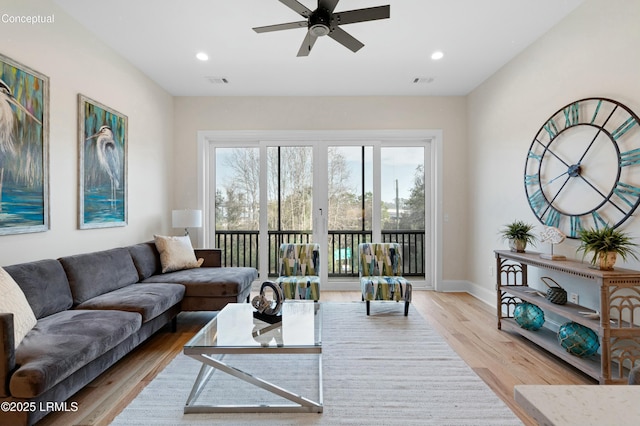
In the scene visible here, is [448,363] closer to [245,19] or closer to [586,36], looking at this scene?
[586,36]

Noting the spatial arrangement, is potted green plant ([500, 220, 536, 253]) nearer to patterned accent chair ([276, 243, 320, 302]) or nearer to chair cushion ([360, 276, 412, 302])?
chair cushion ([360, 276, 412, 302])

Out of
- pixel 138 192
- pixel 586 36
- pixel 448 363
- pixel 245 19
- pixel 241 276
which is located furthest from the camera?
pixel 138 192

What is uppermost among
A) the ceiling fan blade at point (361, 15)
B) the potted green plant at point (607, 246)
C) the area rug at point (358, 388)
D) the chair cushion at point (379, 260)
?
the ceiling fan blade at point (361, 15)

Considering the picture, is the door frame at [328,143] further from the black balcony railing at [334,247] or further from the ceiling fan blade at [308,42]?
the ceiling fan blade at [308,42]

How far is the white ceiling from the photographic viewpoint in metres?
2.71

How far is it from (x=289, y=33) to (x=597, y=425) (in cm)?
341

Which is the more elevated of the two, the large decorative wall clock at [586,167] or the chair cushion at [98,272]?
the large decorative wall clock at [586,167]

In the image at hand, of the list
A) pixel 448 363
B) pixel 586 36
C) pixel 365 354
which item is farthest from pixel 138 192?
pixel 586 36

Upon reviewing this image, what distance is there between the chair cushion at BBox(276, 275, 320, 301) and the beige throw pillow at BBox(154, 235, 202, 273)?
1159 millimetres

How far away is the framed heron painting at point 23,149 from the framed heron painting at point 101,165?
402mm

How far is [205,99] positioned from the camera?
4727 millimetres

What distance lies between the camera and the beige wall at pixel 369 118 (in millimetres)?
4715

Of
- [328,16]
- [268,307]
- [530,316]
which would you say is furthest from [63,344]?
[530,316]

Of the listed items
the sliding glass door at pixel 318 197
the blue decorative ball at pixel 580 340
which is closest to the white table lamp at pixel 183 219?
the sliding glass door at pixel 318 197
